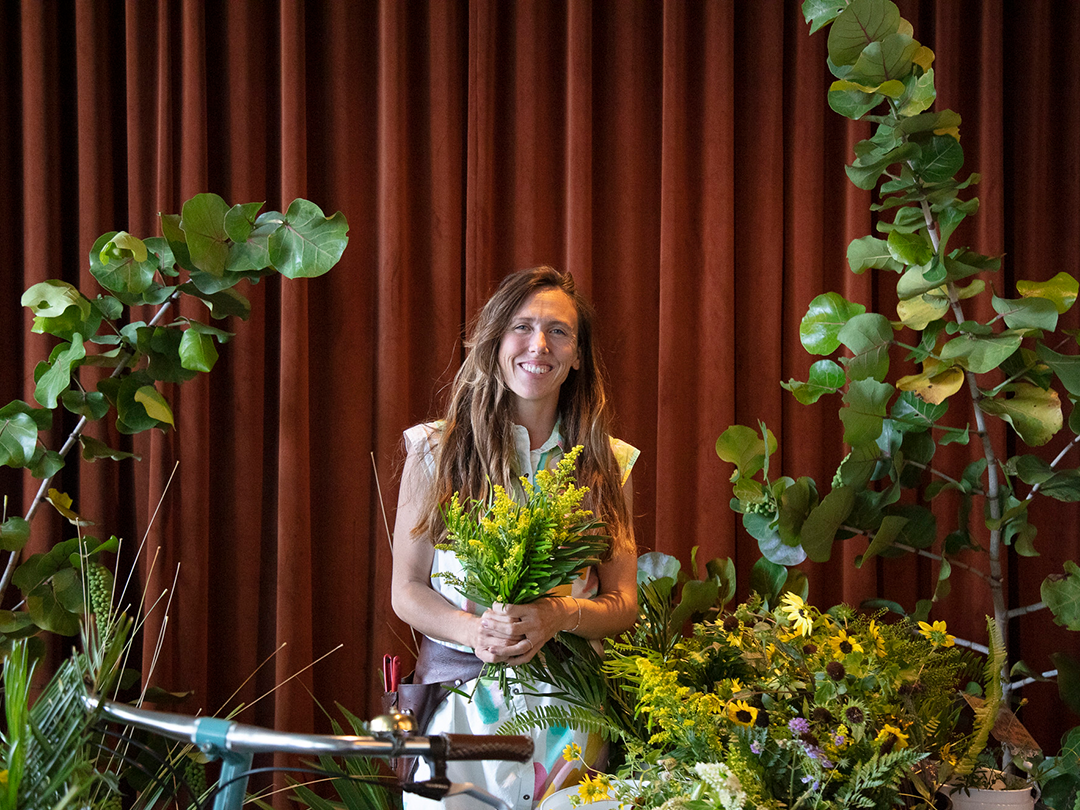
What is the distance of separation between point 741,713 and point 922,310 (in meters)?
1.03

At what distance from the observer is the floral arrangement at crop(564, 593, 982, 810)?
0.98m

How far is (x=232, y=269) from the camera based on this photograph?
5.44ft

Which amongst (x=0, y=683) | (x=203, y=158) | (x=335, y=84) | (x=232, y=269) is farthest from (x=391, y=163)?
(x=0, y=683)

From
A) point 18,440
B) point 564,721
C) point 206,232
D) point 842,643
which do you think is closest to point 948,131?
point 842,643

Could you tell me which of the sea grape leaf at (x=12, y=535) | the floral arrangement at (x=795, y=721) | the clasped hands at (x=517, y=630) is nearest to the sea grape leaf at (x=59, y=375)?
the sea grape leaf at (x=12, y=535)

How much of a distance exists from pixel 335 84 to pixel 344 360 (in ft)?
2.35

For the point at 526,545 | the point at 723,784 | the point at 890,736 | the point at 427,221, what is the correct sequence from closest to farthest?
the point at 723,784 < the point at 890,736 < the point at 526,545 < the point at 427,221

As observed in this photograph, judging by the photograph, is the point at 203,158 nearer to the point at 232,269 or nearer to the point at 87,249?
the point at 87,249

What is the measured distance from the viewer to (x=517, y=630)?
1347 mm

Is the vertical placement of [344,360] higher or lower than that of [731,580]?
higher

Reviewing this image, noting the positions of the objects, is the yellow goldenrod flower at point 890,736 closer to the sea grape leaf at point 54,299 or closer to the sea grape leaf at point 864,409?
the sea grape leaf at point 864,409

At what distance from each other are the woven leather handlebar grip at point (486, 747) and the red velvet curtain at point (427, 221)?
55.6 inches

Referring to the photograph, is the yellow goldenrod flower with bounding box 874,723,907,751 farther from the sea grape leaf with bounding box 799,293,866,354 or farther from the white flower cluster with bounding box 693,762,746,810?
the sea grape leaf with bounding box 799,293,866,354

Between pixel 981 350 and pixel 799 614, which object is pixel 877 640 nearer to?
pixel 799 614
